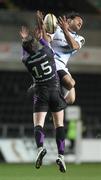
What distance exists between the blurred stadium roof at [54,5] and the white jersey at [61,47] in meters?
15.7

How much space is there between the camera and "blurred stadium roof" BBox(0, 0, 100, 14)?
1115 inches

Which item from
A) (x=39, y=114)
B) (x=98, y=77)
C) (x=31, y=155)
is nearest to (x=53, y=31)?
(x=39, y=114)

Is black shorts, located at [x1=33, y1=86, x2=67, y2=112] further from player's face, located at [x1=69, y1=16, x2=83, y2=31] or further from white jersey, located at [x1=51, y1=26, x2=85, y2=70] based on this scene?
player's face, located at [x1=69, y1=16, x2=83, y2=31]

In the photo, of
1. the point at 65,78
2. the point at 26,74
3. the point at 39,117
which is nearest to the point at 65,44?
the point at 65,78

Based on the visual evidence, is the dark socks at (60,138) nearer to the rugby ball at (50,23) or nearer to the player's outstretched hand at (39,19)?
the rugby ball at (50,23)

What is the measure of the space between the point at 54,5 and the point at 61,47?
1687 cm

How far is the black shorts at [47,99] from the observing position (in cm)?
1186

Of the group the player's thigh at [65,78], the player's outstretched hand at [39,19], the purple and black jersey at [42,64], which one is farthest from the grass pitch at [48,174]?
the player's outstretched hand at [39,19]

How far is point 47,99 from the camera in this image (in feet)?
39.0

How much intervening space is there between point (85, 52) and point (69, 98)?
13.4m

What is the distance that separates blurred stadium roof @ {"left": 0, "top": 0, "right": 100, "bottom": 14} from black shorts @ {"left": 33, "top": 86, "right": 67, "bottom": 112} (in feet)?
53.7

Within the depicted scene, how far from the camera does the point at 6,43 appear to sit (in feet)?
84.1

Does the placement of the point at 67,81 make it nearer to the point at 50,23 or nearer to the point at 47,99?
the point at 47,99

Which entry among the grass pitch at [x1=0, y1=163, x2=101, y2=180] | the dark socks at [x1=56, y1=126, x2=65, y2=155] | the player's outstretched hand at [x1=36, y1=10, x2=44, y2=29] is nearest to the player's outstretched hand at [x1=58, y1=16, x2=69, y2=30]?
the player's outstretched hand at [x1=36, y1=10, x2=44, y2=29]
